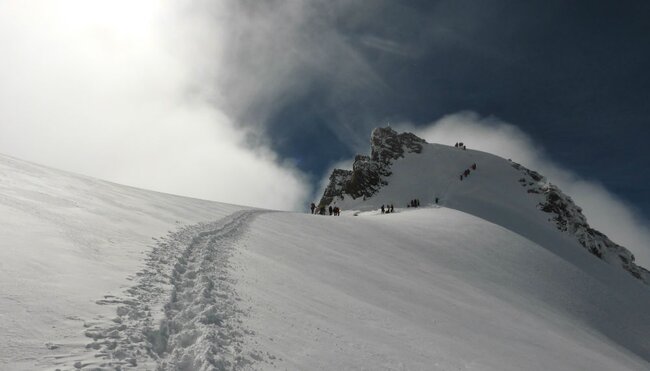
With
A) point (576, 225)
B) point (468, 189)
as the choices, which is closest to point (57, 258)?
point (468, 189)

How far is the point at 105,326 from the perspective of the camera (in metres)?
5.11

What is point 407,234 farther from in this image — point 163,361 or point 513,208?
point 513,208

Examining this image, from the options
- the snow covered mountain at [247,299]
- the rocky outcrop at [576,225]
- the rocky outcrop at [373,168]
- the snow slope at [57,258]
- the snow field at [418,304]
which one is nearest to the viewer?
the snow slope at [57,258]

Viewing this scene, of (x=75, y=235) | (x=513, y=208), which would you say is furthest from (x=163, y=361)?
(x=513, y=208)

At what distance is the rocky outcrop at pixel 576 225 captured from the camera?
2542 inches

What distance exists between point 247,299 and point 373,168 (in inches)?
2723

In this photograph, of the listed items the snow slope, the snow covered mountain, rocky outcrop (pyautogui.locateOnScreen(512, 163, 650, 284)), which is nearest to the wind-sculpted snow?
the snow covered mountain

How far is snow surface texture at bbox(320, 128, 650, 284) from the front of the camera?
60.3 meters

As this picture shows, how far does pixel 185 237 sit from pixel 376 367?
8.43 meters

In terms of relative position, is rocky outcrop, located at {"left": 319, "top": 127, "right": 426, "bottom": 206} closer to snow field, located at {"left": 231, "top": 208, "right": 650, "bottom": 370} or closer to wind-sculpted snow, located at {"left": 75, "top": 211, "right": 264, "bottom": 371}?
snow field, located at {"left": 231, "top": 208, "right": 650, "bottom": 370}

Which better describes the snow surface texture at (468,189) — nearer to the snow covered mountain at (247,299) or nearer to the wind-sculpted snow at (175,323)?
the snow covered mountain at (247,299)

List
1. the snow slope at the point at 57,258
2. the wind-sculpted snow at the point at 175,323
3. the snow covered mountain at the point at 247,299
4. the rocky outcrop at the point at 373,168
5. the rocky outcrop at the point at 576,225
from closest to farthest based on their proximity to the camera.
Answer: the snow slope at the point at 57,258 → the wind-sculpted snow at the point at 175,323 → the snow covered mountain at the point at 247,299 → the rocky outcrop at the point at 576,225 → the rocky outcrop at the point at 373,168

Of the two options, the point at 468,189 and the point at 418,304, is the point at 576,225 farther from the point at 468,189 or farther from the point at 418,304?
the point at 418,304

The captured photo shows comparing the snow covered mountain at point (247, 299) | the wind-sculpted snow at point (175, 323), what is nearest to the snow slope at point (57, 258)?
the snow covered mountain at point (247, 299)
